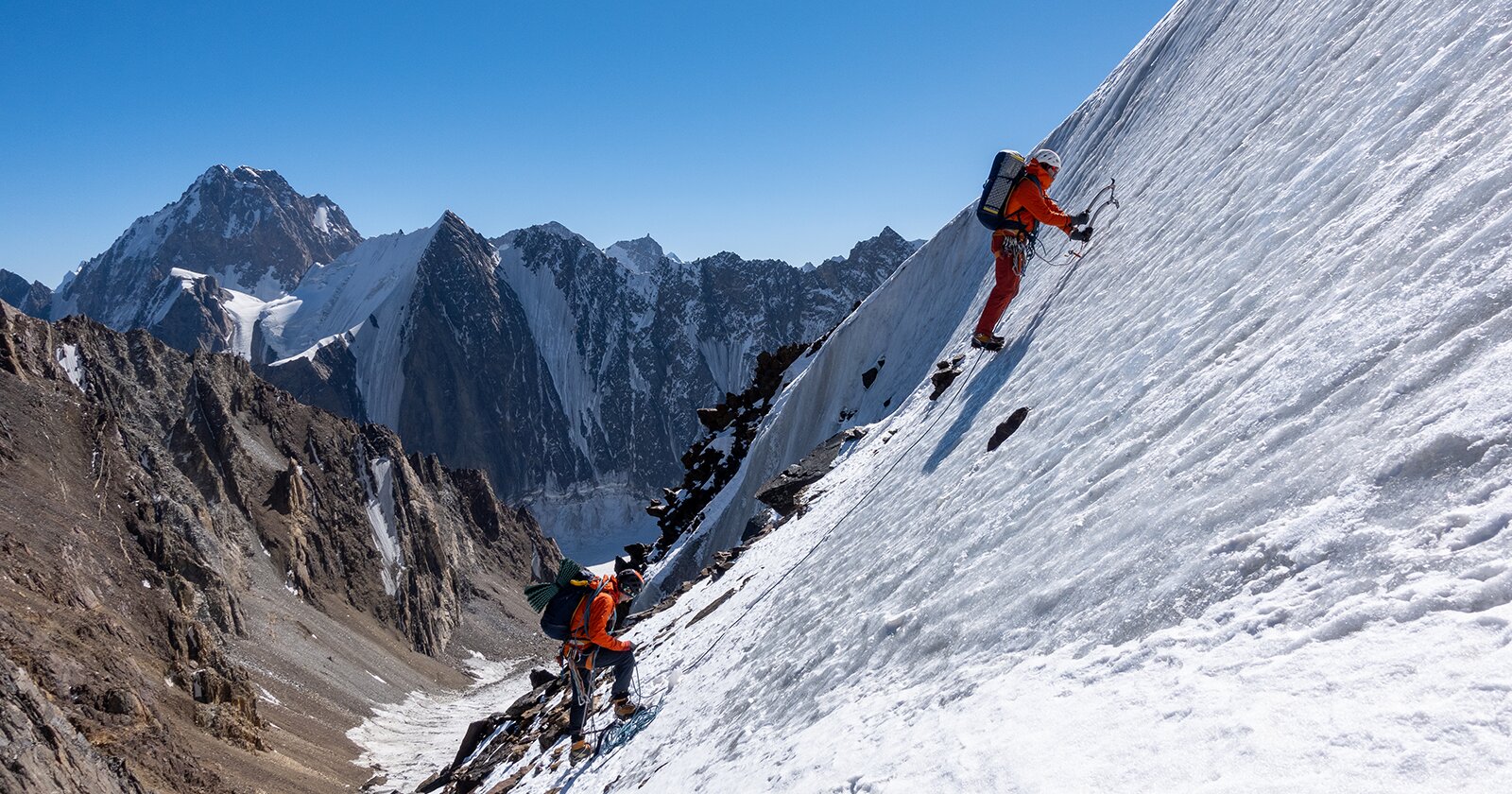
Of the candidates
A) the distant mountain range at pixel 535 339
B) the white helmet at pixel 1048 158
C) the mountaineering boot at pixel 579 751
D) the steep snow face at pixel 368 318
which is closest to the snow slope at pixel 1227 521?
the mountaineering boot at pixel 579 751

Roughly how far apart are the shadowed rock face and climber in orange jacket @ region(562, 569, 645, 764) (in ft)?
32.7

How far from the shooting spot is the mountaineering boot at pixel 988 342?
12.7m

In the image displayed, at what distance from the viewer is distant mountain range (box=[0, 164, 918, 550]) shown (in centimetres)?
16325

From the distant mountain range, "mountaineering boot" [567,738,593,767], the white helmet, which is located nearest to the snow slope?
"mountaineering boot" [567,738,593,767]

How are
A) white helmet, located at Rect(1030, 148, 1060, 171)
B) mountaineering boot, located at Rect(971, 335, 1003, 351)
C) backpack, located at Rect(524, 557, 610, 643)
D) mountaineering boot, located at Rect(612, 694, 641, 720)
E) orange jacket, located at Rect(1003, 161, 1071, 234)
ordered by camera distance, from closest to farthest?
1. backpack, located at Rect(524, 557, 610, 643)
2. mountaineering boot, located at Rect(612, 694, 641, 720)
3. white helmet, located at Rect(1030, 148, 1060, 171)
4. orange jacket, located at Rect(1003, 161, 1071, 234)
5. mountaineering boot, located at Rect(971, 335, 1003, 351)

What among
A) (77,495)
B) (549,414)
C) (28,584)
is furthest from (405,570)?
(549,414)

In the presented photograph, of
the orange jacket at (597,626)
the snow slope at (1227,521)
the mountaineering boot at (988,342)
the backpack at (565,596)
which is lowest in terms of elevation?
the snow slope at (1227,521)

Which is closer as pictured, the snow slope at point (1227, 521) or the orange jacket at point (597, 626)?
the snow slope at point (1227, 521)

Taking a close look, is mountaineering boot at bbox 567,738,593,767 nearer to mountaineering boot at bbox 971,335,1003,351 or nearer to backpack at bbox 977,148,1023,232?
mountaineering boot at bbox 971,335,1003,351

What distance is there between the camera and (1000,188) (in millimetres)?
12344

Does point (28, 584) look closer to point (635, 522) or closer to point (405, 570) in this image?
point (405, 570)

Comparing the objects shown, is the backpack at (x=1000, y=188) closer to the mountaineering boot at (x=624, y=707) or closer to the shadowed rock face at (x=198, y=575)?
the mountaineering boot at (x=624, y=707)

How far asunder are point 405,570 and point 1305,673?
82.9 metres

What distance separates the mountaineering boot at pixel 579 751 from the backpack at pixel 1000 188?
28.6 ft
